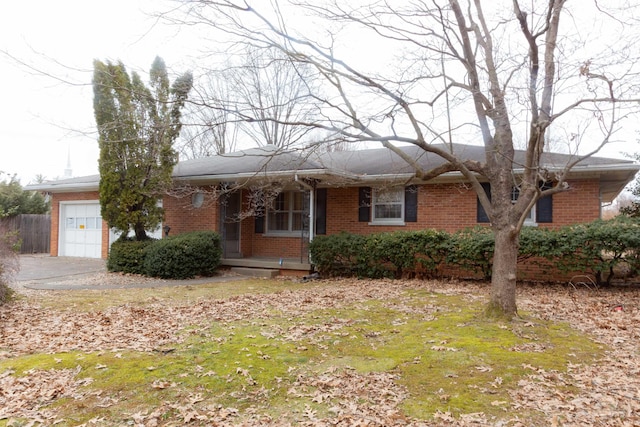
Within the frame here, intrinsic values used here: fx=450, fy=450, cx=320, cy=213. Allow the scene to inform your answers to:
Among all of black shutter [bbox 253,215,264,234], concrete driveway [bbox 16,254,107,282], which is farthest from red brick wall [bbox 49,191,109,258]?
black shutter [bbox 253,215,264,234]

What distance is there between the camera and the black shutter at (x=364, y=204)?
1391cm

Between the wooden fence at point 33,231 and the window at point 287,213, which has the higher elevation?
the window at point 287,213

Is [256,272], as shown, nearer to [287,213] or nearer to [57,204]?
[287,213]

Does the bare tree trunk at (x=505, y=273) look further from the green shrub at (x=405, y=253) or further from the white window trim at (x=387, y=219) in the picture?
the white window trim at (x=387, y=219)

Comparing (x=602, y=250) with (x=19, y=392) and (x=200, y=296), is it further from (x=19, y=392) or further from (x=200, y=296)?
(x=19, y=392)

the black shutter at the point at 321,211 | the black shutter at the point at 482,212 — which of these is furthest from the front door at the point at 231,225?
the black shutter at the point at 482,212

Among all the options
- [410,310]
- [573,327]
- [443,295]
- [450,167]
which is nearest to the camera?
[573,327]

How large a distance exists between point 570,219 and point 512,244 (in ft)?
19.8

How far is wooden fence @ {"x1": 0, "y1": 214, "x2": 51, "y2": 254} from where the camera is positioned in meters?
21.7

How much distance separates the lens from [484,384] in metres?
4.44

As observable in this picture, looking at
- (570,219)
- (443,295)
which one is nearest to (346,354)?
(443,295)

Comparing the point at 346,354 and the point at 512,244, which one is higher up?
the point at 512,244

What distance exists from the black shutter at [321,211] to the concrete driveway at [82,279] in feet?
9.94

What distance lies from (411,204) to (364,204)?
147cm
